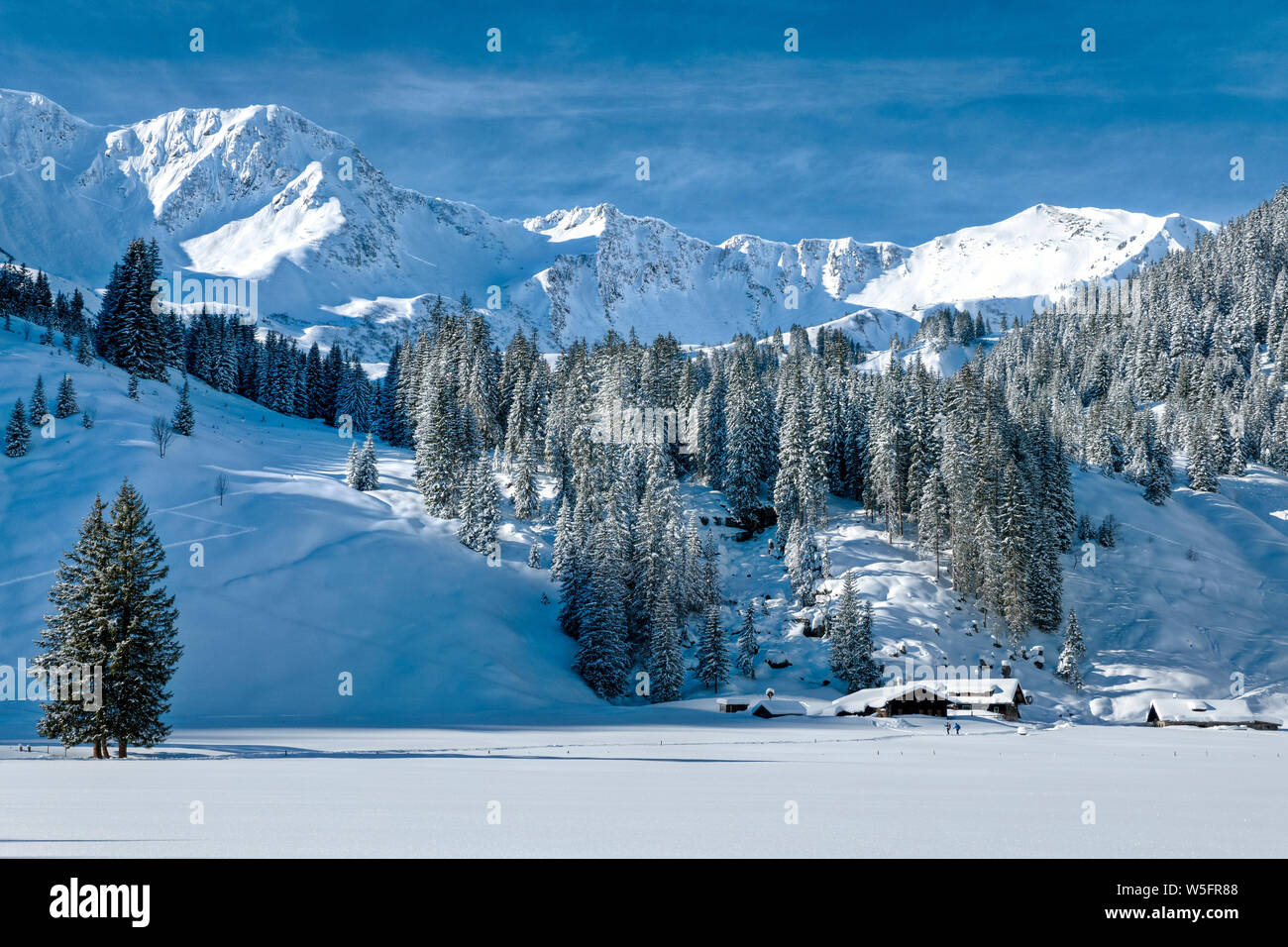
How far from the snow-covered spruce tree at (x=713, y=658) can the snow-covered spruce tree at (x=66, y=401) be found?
62.4m

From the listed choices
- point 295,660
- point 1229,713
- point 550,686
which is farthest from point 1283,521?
point 295,660

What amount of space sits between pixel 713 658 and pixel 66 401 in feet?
211

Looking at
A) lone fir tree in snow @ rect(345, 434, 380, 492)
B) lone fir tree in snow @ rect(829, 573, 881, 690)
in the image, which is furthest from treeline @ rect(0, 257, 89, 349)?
lone fir tree in snow @ rect(829, 573, 881, 690)

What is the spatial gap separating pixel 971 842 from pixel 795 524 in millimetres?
73032

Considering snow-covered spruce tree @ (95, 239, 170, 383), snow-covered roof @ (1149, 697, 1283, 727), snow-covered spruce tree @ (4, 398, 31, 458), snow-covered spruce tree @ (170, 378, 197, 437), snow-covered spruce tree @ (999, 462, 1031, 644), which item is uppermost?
snow-covered spruce tree @ (95, 239, 170, 383)

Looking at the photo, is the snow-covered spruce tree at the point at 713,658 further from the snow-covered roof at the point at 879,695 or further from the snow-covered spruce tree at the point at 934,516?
the snow-covered spruce tree at the point at 934,516

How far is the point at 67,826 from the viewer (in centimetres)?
929

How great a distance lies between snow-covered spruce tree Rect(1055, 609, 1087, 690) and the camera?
67.5 meters

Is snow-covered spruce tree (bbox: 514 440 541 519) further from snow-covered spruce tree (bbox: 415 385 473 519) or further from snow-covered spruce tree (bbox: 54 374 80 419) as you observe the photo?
snow-covered spruce tree (bbox: 54 374 80 419)

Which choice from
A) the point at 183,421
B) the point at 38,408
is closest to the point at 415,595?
the point at 183,421

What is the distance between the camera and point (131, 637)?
96.9 ft

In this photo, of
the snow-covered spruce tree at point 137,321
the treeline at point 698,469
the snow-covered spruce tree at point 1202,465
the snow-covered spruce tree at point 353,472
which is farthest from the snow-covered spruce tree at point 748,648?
the snow-covered spruce tree at point 1202,465

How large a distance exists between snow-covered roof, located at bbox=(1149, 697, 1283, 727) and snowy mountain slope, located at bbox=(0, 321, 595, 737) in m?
45.3

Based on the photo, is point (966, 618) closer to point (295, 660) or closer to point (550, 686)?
point (550, 686)
